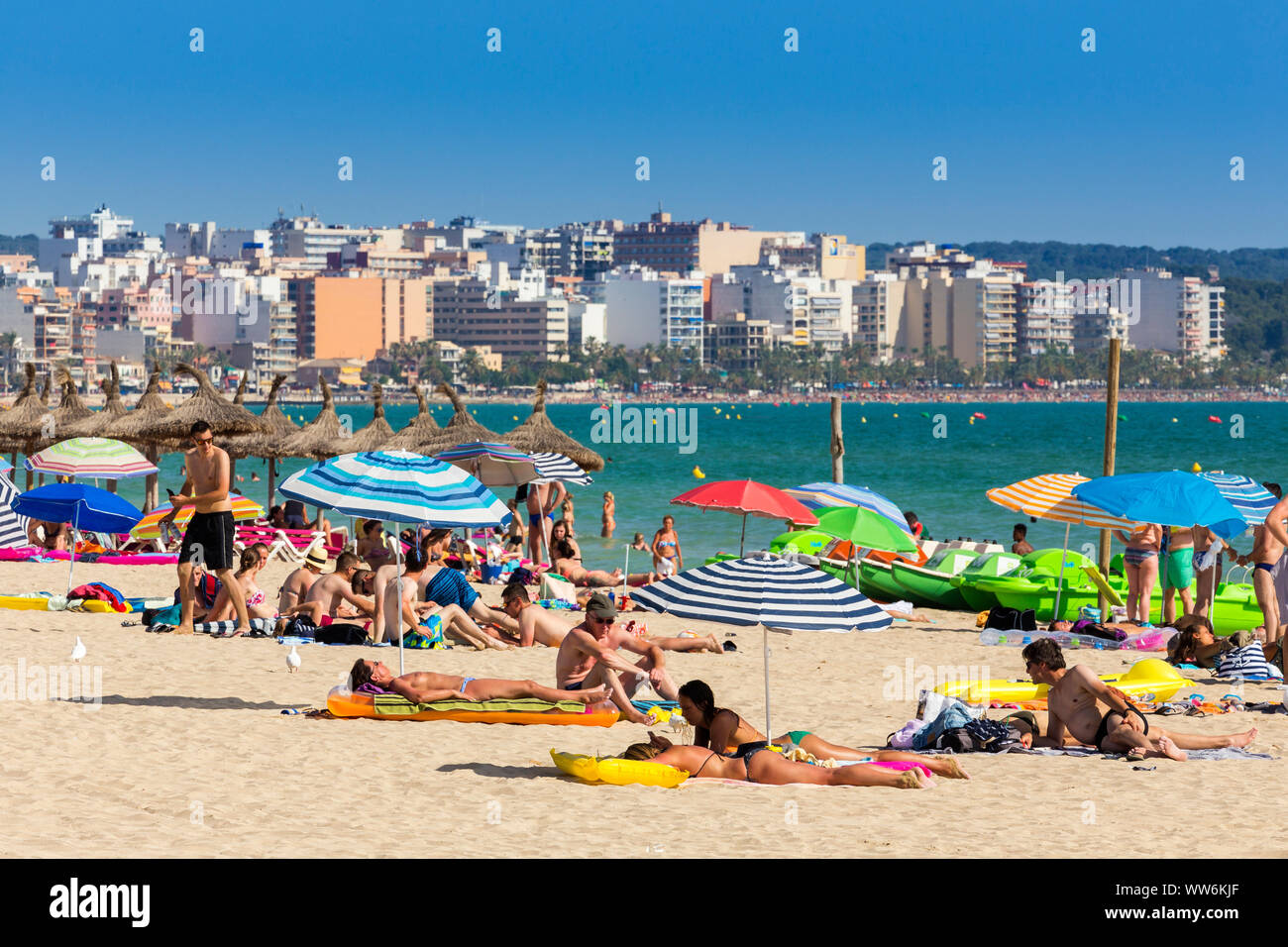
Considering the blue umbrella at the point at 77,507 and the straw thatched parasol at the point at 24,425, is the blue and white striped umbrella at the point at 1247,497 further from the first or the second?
the straw thatched parasol at the point at 24,425

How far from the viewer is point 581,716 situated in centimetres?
845

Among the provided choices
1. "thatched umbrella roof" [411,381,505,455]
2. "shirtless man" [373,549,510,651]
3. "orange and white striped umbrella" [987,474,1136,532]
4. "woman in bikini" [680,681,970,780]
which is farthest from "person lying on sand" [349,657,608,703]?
"thatched umbrella roof" [411,381,505,455]

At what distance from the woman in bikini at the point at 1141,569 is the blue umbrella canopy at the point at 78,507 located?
26.6 feet

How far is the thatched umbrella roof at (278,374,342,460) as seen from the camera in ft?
70.4

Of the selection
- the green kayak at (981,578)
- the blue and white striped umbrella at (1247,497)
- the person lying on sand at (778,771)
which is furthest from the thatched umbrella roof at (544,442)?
the person lying on sand at (778,771)

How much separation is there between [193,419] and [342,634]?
1041cm

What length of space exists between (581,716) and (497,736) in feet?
1.74

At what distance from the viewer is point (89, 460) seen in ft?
53.9

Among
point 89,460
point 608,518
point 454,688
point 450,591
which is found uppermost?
point 89,460

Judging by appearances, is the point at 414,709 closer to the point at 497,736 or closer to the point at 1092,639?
the point at 497,736

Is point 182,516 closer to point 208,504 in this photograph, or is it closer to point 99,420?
point 99,420

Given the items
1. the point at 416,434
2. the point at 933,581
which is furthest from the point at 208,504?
the point at 416,434

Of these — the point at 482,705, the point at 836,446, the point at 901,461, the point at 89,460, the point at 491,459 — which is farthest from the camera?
the point at 901,461
